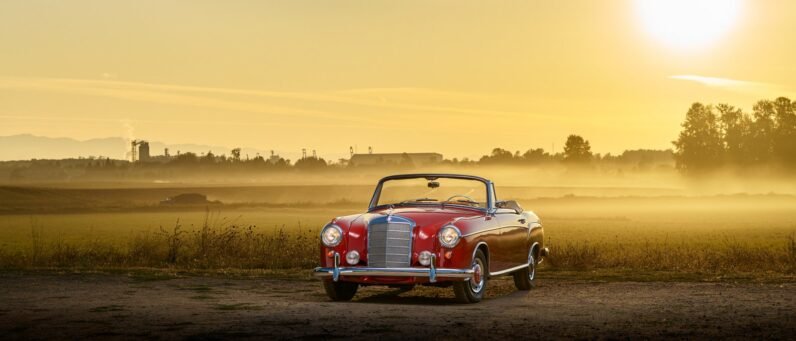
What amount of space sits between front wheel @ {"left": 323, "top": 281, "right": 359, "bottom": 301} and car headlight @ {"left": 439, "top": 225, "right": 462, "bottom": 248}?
2.14m

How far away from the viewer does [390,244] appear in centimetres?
1661

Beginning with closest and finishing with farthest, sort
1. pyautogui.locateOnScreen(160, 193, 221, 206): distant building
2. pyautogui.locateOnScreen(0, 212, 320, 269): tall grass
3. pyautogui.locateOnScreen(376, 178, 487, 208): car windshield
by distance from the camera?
1. pyautogui.locateOnScreen(376, 178, 487, 208): car windshield
2. pyautogui.locateOnScreen(0, 212, 320, 269): tall grass
3. pyautogui.locateOnScreen(160, 193, 221, 206): distant building

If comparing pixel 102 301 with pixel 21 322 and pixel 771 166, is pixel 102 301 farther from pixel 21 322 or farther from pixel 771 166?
pixel 771 166

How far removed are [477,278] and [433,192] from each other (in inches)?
85.8

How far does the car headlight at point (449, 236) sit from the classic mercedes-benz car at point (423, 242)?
0.6 inches

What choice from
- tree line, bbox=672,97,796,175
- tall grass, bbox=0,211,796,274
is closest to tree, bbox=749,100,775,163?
tree line, bbox=672,97,796,175

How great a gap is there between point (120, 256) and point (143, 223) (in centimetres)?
4714

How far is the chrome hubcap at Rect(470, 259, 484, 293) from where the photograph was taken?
16.8m

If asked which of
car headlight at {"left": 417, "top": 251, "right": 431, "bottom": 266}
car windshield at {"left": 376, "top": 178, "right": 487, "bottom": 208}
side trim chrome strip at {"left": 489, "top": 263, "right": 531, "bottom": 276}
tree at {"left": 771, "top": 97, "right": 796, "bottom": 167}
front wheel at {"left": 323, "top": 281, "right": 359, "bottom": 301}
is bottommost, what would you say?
front wheel at {"left": 323, "top": 281, "right": 359, "bottom": 301}

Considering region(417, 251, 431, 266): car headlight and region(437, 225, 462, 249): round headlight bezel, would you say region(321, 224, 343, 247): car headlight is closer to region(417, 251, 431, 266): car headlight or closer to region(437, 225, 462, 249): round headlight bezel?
region(417, 251, 431, 266): car headlight

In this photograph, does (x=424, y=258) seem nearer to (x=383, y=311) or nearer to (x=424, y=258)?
(x=424, y=258)

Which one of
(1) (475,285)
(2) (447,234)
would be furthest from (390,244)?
(1) (475,285)

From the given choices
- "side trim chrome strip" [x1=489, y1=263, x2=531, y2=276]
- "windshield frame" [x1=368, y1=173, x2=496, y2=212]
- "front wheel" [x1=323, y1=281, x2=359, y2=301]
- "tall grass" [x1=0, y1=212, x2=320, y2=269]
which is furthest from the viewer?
"tall grass" [x1=0, y1=212, x2=320, y2=269]

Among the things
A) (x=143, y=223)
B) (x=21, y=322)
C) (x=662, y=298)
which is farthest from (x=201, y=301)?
(x=143, y=223)
